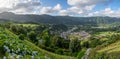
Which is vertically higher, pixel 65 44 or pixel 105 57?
pixel 105 57

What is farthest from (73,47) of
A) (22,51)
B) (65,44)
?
(22,51)

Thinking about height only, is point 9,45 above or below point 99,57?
above

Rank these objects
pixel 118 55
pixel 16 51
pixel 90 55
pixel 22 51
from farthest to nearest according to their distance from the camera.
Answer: pixel 90 55
pixel 118 55
pixel 22 51
pixel 16 51

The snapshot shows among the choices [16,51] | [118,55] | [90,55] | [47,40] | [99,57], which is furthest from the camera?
[47,40]

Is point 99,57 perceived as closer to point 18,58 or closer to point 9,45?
point 9,45

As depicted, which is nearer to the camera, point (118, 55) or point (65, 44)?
point (118, 55)

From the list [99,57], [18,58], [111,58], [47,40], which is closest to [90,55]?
[99,57]

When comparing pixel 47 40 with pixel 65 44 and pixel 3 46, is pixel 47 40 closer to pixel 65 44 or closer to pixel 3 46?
pixel 65 44

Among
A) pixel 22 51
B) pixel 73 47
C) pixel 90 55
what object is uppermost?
pixel 22 51

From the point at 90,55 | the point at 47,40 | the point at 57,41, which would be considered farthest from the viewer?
the point at 57,41
